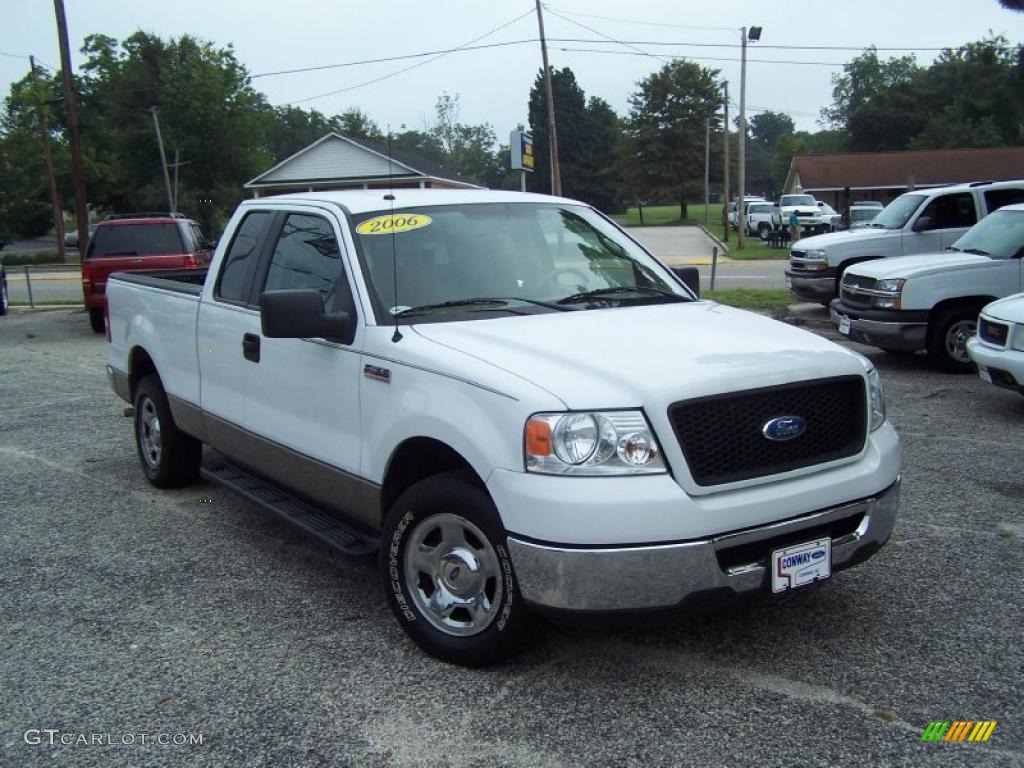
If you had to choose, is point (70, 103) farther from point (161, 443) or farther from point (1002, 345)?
point (1002, 345)

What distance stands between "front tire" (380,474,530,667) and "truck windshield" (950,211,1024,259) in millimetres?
8665

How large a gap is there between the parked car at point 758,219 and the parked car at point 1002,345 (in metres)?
35.5

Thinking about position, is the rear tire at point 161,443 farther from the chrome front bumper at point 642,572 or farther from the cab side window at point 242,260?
the chrome front bumper at point 642,572

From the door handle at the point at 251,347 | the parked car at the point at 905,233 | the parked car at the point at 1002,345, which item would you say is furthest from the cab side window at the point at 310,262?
the parked car at the point at 905,233

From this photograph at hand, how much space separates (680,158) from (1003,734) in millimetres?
78612

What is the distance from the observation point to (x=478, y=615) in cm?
358

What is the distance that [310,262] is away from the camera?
184 inches

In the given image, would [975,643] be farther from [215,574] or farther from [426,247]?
[215,574]

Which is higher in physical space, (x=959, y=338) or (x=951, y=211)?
(x=951, y=211)

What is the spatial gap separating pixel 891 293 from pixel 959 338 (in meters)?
0.83

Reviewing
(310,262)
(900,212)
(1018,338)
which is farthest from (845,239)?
(310,262)

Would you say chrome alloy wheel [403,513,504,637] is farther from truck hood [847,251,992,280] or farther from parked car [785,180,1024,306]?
parked car [785,180,1024,306]

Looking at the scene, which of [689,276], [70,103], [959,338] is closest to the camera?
[689,276]

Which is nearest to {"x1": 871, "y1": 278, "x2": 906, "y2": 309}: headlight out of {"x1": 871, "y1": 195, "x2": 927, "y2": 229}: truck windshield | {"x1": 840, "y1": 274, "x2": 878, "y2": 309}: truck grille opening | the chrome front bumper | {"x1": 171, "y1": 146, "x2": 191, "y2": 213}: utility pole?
{"x1": 840, "y1": 274, "x2": 878, "y2": 309}: truck grille opening
